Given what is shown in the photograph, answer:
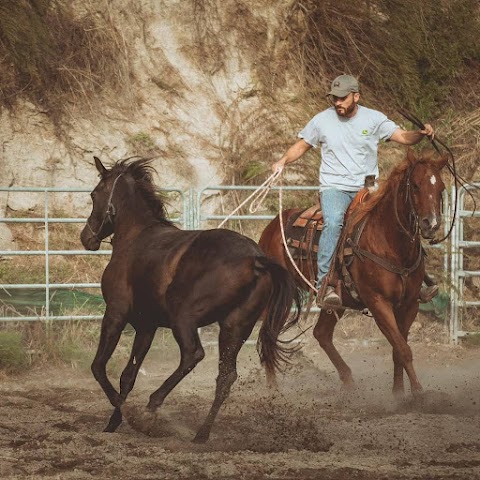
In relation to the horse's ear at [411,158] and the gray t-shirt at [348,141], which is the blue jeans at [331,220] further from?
the horse's ear at [411,158]

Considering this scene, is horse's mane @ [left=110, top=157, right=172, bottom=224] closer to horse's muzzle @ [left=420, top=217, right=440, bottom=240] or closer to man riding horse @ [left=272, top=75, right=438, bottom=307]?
man riding horse @ [left=272, top=75, right=438, bottom=307]

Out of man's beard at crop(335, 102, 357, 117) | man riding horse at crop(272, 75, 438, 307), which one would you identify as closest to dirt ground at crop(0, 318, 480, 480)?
man riding horse at crop(272, 75, 438, 307)

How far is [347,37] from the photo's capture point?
1480 cm

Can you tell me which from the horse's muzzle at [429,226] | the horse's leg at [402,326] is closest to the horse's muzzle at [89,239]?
the horse's muzzle at [429,226]

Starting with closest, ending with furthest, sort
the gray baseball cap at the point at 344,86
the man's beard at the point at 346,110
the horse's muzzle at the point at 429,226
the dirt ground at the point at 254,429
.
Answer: the dirt ground at the point at 254,429, the horse's muzzle at the point at 429,226, the gray baseball cap at the point at 344,86, the man's beard at the point at 346,110

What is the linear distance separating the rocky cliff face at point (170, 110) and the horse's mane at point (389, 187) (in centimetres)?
498

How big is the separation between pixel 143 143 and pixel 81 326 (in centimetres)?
344

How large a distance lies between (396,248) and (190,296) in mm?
2215

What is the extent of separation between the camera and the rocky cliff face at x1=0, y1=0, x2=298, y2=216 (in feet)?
42.7

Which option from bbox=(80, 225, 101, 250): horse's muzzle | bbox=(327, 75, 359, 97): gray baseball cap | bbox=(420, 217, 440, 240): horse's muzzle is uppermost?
bbox=(327, 75, 359, 97): gray baseball cap

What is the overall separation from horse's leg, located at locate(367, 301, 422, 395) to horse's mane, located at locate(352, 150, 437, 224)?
2.52ft

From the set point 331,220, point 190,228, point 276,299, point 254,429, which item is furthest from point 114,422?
point 190,228

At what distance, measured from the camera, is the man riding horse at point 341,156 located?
8750mm

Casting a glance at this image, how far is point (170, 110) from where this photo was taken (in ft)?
45.6
